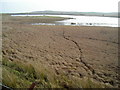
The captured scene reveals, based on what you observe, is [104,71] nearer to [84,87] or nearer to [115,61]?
[115,61]

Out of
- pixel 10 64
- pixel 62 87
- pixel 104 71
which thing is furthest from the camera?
pixel 104 71

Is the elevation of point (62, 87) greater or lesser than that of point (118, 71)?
greater

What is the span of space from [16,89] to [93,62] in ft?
14.8

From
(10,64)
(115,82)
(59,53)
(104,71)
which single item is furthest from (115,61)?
(10,64)

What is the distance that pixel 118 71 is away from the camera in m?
5.80

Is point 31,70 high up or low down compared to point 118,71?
up

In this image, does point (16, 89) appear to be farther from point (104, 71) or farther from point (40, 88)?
point (104, 71)

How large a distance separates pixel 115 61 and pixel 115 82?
2430 millimetres

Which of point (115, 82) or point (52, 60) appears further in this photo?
point (52, 60)

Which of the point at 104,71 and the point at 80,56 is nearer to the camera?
the point at 104,71

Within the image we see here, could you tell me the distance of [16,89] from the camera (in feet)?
9.78

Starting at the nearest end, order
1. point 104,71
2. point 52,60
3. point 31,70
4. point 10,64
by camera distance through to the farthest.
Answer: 1. point 31,70
2. point 10,64
3. point 104,71
4. point 52,60

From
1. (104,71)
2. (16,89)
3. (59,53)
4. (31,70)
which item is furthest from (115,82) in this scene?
(59,53)

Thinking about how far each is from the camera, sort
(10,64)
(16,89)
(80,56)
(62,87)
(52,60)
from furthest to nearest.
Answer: (80,56), (52,60), (10,64), (62,87), (16,89)
